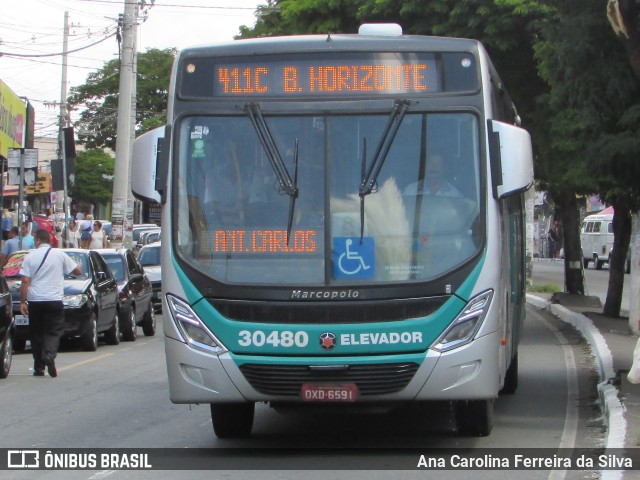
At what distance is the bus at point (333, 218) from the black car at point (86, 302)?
9436 mm

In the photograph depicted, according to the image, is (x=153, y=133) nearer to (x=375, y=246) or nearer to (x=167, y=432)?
(x=375, y=246)

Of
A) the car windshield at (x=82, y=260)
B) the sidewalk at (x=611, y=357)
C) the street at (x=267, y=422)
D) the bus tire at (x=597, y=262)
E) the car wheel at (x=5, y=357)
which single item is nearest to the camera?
the sidewalk at (x=611, y=357)

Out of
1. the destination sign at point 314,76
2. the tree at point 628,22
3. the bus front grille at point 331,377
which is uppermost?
the tree at point 628,22

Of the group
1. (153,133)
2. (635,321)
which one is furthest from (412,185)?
(635,321)

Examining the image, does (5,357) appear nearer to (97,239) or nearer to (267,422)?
(267,422)

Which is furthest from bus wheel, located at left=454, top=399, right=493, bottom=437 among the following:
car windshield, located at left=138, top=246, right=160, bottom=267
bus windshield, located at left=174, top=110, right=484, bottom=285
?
car windshield, located at left=138, top=246, right=160, bottom=267

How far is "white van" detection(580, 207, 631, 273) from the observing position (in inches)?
2196

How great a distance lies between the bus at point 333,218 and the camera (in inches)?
350

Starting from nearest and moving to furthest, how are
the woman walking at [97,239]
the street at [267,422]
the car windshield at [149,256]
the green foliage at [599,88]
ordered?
the street at [267,422]
the green foliage at [599,88]
the car windshield at [149,256]
the woman walking at [97,239]

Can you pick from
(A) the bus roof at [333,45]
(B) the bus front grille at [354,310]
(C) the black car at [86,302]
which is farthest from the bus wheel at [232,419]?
(C) the black car at [86,302]

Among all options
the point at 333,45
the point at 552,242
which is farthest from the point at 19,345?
the point at 552,242

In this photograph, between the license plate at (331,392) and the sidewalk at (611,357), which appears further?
the sidewalk at (611,357)

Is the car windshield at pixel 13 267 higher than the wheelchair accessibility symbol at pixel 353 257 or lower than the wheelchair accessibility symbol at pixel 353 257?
lower

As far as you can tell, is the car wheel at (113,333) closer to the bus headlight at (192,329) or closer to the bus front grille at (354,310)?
the bus headlight at (192,329)
